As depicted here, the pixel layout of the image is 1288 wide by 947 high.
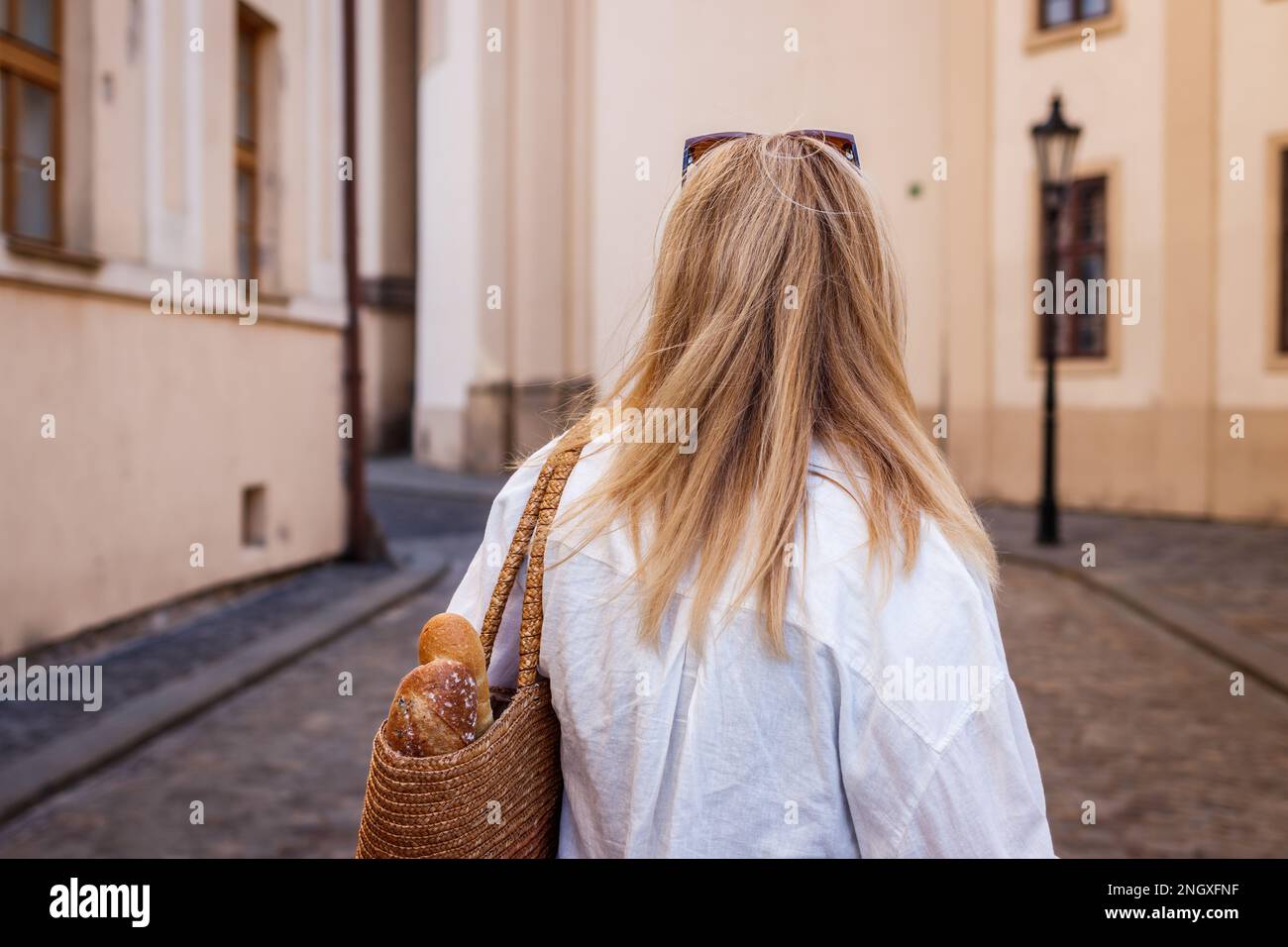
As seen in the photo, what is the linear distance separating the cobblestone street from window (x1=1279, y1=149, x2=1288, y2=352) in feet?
25.9

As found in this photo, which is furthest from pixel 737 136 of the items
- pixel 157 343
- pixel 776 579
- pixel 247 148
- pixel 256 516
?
pixel 247 148

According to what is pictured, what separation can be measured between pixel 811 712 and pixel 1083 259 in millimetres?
16476

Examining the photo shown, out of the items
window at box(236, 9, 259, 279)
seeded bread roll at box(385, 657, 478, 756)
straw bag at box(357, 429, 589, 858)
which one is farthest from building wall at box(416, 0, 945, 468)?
seeded bread roll at box(385, 657, 478, 756)

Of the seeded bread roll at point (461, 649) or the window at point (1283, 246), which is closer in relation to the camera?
the seeded bread roll at point (461, 649)

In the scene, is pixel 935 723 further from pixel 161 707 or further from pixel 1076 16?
pixel 1076 16

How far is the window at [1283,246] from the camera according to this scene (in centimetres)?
1416

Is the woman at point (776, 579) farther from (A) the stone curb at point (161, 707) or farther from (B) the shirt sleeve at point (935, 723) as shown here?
(A) the stone curb at point (161, 707)

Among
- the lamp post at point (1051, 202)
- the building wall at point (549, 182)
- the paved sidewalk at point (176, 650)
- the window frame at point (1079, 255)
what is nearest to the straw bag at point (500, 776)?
the paved sidewalk at point (176, 650)

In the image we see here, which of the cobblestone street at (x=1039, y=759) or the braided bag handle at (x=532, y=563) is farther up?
the braided bag handle at (x=532, y=563)

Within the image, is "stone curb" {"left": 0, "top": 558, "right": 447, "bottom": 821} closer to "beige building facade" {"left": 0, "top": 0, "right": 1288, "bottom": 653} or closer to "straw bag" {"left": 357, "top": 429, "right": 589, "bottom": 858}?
"beige building facade" {"left": 0, "top": 0, "right": 1288, "bottom": 653}

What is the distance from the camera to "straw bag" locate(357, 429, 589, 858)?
124cm

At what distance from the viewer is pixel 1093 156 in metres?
16.1

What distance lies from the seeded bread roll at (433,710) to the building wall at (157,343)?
6.08m

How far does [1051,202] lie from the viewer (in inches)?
492
